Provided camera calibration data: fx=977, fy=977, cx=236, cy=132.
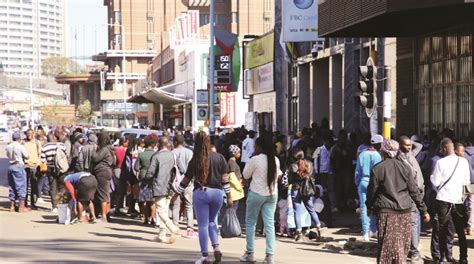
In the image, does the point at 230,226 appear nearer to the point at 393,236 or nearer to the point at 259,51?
the point at 393,236

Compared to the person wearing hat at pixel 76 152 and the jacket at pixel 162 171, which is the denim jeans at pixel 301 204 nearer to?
the jacket at pixel 162 171

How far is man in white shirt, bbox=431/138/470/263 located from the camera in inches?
504

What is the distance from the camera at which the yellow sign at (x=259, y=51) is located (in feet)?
132

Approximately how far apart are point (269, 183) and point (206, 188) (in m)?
0.85

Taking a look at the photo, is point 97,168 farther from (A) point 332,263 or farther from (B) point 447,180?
(B) point 447,180

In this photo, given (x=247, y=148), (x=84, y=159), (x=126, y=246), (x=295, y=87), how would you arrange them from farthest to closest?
(x=295, y=87), (x=247, y=148), (x=84, y=159), (x=126, y=246)

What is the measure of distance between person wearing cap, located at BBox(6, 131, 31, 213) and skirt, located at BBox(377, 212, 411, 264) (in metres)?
11.9

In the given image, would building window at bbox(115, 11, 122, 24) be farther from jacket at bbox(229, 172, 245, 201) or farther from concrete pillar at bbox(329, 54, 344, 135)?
jacket at bbox(229, 172, 245, 201)

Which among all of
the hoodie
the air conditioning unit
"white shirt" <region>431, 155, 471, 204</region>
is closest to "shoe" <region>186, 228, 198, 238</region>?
the hoodie

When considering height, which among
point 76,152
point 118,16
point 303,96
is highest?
point 118,16

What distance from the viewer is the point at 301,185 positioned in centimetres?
1625

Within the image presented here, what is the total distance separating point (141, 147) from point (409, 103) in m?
7.16

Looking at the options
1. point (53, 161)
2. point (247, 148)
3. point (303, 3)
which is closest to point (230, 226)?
point (53, 161)

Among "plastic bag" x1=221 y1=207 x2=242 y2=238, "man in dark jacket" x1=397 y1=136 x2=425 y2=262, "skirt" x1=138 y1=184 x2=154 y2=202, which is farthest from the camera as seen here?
"skirt" x1=138 y1=184 x2=154 y2=202
